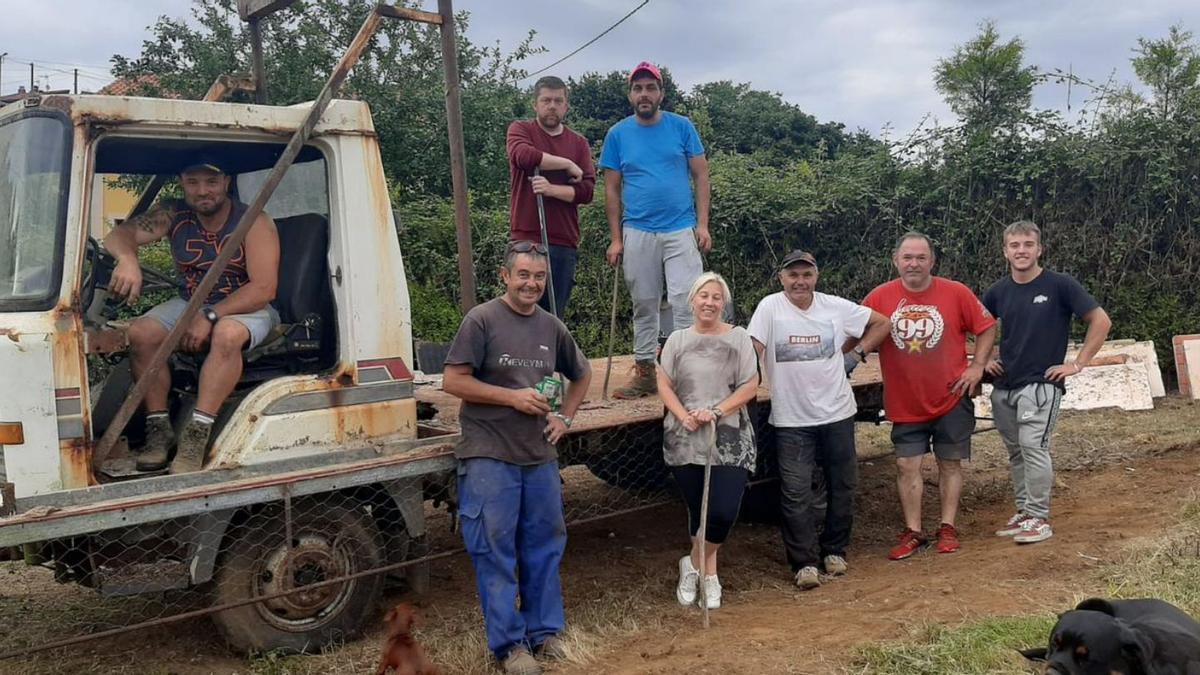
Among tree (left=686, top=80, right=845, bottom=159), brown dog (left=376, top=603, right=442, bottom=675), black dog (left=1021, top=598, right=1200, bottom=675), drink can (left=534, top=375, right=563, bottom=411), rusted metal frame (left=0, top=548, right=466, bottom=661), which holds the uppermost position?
tree (left=686, top=80, right=845, bottom=159)

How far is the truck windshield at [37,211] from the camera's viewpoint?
3.81 meters

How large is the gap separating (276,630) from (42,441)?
1260 millimetres

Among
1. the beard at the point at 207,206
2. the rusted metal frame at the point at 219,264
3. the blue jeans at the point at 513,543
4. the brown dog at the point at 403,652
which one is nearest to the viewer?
the brown dog at the point at 403,652

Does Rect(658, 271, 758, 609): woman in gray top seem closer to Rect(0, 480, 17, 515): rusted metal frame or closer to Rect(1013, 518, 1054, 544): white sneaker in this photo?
Rect(1013, 518, 1054, 544): white sneaker

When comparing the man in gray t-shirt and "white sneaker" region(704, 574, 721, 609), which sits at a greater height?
the man in gray t-shirt

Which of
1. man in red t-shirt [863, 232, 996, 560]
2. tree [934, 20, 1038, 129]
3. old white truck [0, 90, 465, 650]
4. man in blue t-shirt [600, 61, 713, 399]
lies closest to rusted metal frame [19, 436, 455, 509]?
old white truck [0, 90, 465, 650]

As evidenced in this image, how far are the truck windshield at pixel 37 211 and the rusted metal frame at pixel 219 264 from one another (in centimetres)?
44

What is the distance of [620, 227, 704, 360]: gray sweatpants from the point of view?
5.82 meters

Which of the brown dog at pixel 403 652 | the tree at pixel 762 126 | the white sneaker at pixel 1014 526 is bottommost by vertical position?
the white sneaker at pixel 1014 526

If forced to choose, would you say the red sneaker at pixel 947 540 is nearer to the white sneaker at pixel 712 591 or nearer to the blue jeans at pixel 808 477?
the blue jeans at pixel 808 477

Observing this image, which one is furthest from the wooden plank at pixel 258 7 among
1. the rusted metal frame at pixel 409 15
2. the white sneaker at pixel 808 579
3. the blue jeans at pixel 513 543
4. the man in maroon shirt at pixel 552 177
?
the white sneaker at pixel 808 579

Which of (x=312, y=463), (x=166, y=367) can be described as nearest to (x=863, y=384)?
(x=312, y=463)

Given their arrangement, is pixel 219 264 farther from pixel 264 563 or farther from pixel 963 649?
pixel 963 649

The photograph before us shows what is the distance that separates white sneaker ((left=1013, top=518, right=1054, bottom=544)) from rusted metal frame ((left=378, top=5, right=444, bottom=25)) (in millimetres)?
4122
